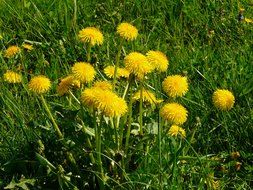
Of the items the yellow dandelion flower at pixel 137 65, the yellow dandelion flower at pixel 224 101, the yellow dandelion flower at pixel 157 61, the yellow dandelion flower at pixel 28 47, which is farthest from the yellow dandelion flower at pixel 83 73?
the yellow dandelion flower at pixel 28 47

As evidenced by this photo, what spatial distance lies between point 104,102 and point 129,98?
20.7 inches

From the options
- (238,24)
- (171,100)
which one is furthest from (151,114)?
(238,24)

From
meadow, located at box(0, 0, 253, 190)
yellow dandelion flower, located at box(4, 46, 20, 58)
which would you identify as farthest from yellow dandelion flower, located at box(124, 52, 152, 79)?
yellow dandelion flower, located at box(4, 46, 20, 58)

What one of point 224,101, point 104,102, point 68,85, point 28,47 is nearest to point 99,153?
point 104,102

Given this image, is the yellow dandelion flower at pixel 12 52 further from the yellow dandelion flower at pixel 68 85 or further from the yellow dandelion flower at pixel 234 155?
the yellow dandelion flower at pixel 234 155

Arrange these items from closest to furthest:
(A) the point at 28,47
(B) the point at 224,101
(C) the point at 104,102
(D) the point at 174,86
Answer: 1. (C) the point at 104,102
2. (D) the point at 174,86
3. (B) the point at 224,101
4. (A) the point at 28,47

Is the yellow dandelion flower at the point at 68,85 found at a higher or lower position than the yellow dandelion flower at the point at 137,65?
lower

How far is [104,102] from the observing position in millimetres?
1686

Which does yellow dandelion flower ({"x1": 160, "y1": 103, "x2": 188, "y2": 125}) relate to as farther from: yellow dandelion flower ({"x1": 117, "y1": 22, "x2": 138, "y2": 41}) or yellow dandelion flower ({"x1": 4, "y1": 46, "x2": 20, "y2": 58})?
yellow dandelion flower ({"x1": 4, "y1": 46, "x2": 20, "y2": 58})

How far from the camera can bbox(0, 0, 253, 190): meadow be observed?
6.34 feet

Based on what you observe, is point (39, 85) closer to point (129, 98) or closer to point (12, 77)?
point (129, 98)

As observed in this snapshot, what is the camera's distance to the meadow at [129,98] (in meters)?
1.93

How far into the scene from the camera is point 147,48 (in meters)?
3.06

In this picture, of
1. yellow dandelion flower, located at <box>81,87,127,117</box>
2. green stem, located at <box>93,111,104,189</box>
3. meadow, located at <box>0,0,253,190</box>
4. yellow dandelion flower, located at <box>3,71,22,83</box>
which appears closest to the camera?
yellow dandelion flower, located at <box>81,87,127,117</box>
